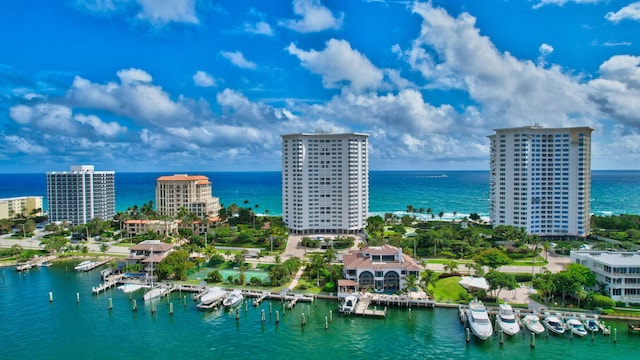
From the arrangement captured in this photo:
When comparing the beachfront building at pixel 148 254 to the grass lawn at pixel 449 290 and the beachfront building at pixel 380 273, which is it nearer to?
the beachfront building at pixel 380 273

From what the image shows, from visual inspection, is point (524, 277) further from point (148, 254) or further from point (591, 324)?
point (148, 254)

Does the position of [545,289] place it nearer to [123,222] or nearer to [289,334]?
[289,334]

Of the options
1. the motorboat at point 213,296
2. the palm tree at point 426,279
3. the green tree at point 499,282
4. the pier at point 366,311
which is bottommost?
the pier at point 366,311

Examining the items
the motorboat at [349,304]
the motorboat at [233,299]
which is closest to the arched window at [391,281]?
the motorboat at [349,304]

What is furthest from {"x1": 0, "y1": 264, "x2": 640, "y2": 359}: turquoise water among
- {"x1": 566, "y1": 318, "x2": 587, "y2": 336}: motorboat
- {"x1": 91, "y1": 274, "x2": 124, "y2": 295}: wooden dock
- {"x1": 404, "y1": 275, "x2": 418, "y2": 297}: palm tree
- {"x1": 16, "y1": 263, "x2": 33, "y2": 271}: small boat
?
{"x1": 16, "y1": 263, "x2": 33, "y2": 271}: small boat

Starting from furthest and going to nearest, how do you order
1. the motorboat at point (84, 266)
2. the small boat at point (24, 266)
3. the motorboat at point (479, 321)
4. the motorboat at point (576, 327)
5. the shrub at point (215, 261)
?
1. the shrub at point (215, 261)
2. the motorboat at point (84, 266)
3. the small boat at point (24, 266)
4. the motorboat at point (576, 327)
5. the motorboat at point (479, 321)

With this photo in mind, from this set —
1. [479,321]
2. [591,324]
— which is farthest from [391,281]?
[591,324]
